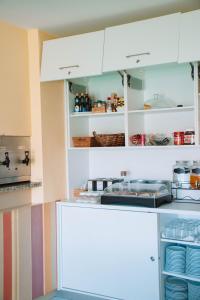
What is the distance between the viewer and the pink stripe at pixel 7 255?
2637 mm

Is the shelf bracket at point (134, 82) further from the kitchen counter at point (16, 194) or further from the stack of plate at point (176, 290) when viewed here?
the stack of plate at point (176, 290)

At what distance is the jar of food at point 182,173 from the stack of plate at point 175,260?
54 cm

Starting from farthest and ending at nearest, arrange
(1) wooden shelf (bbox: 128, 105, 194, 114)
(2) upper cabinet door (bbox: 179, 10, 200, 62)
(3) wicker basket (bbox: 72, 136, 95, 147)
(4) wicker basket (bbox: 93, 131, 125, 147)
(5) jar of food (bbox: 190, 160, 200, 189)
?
(3) wicker basket (bbox: 72, 136, 95, 147) → (4) wicker basket (bbox: 93, 131, 125, 147) → (5) jar of food (bbox: 190, 160, 200, 189) → (1) wooden shelf (bbox: 128, 105, 194, 114) → (2) upper cabinet door (bbox: 179, 10, 200, 62)

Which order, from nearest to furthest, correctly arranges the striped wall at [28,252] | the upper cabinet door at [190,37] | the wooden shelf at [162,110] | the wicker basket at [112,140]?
the upper cabinet door at [190,37], the striped wall at [28,252], the wooden shelf at [162,110], the wicker basket at [112,140]

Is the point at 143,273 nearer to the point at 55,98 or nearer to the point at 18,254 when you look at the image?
the point at 18,254

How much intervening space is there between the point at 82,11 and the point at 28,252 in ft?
6.09

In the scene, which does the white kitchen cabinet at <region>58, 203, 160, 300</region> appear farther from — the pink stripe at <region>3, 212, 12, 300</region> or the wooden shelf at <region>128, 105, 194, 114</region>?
the wooden shelf at <region>128, 105, 194, 114</region>

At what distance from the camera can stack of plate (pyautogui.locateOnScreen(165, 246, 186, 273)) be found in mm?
2684

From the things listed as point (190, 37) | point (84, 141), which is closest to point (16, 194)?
point (84, 141)

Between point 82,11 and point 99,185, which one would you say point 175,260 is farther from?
point 82,11

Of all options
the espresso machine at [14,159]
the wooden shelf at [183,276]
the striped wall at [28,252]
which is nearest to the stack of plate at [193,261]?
the wooden shelf at [183,276]

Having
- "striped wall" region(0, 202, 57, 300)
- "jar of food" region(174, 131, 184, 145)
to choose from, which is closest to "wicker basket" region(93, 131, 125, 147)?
"jar of food" region(174, 131, 184, 145)

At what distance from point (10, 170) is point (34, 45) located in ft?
3.48

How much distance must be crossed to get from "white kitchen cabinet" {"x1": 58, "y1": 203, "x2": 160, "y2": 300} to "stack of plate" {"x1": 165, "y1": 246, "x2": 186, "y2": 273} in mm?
149
